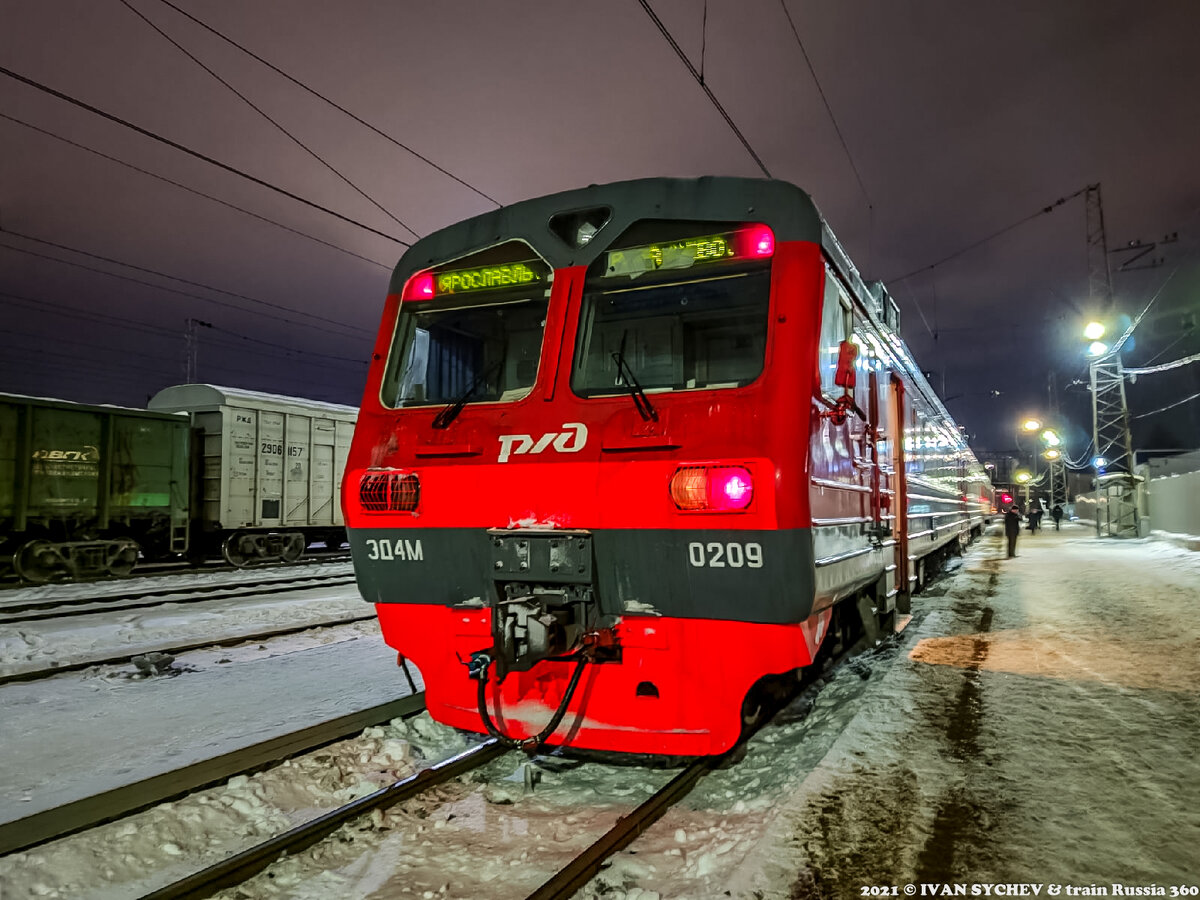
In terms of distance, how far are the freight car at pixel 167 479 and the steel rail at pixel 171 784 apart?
11.5 metres

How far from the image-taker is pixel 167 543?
16.0 metres


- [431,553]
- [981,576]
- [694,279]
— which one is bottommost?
[981,576]

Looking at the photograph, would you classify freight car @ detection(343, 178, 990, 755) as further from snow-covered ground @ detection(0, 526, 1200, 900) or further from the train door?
the train door

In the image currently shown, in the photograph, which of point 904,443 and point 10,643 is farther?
point 10,643

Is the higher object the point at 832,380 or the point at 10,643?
the point at 832,380

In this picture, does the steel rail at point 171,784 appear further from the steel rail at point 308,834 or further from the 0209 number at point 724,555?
the 0209 number at point 724,555

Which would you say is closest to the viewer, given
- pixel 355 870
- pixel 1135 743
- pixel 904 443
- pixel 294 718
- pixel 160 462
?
pixel 355 870

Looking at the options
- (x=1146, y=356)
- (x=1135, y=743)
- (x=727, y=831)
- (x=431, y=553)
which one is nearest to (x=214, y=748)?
(x=431, y=553)

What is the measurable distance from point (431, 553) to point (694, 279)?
6.83 ft

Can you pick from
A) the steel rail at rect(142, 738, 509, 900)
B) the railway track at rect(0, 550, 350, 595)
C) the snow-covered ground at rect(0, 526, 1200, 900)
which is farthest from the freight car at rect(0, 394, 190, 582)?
the steel rail at rect(142, 738, 509, 900)

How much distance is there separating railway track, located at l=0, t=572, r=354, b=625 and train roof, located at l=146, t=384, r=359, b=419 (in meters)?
4.37

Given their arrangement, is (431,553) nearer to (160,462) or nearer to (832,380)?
(832,380)

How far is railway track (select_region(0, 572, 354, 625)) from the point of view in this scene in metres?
10.5

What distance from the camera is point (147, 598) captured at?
39.6 feet
